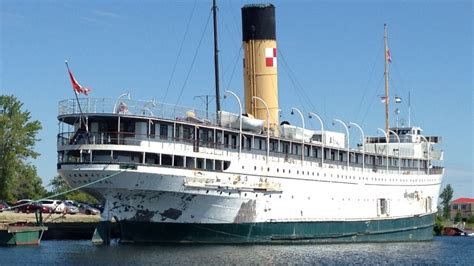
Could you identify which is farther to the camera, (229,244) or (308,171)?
(308,171)

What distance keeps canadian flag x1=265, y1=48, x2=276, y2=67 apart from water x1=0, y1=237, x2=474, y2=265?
12991mm

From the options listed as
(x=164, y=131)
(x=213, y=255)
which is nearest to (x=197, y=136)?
(x=164, y=131)

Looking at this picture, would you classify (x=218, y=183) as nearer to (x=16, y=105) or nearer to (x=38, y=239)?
(x=38, y=239)

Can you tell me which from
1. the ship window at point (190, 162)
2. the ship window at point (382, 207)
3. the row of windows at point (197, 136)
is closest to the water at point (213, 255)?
the ship window at point (190, 162)

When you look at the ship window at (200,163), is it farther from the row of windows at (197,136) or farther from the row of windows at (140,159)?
the row of windows at (197,136)

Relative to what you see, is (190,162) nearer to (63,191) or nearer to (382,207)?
(382,207)

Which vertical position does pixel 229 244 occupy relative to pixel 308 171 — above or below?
below

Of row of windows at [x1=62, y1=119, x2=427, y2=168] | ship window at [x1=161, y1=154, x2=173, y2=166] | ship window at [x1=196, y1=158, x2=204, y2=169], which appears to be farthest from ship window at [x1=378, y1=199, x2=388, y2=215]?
ship window at [x1=161, y1=154, x2=173, y2=166]

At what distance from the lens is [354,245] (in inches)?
2158

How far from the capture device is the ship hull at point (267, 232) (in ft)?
150

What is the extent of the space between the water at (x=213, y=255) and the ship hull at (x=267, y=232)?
2.77 ft

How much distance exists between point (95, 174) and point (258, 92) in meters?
17.2

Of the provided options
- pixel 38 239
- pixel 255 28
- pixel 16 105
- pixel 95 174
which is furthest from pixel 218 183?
pixel 16 105

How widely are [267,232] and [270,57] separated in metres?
13.6
